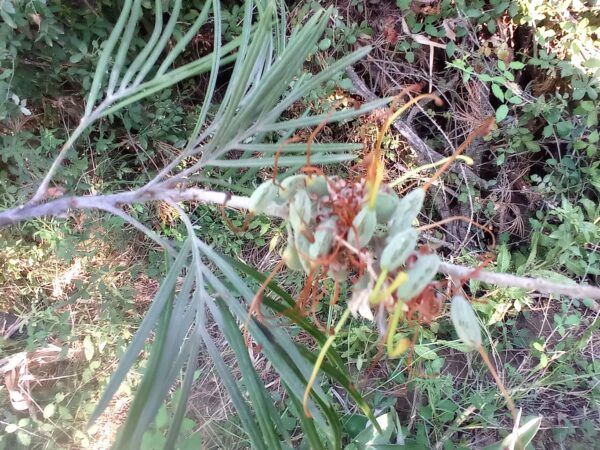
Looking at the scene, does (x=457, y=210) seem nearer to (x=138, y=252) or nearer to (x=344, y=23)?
(x=344, y=23)

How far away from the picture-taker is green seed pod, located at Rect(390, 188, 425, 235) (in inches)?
19.3

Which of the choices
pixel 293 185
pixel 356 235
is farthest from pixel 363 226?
A: pixel 293 185

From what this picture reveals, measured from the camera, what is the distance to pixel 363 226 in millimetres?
470

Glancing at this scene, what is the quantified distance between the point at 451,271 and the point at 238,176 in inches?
44.3

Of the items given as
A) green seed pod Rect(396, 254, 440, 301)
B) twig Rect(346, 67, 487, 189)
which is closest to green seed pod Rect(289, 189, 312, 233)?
green seed pod Rect(396, 254, 440, 301)

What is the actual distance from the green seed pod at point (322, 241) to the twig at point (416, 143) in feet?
3.73

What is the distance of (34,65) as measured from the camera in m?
1.35

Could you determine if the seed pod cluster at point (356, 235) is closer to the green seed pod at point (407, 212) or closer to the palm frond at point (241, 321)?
the green seed pod at point (407, 212)

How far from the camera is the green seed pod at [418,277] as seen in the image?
1.45ft

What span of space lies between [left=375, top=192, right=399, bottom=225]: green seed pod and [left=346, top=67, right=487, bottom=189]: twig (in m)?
1.10

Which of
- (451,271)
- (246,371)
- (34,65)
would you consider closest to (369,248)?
(451,271)

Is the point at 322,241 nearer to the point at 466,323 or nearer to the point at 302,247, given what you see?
the point at 302,247

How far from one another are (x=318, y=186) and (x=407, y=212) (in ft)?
0.34

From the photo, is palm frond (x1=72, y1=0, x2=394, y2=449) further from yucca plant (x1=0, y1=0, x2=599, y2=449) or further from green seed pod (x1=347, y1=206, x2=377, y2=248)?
green seed pod (x1=347, y1=206, x2=377, y2=248)
